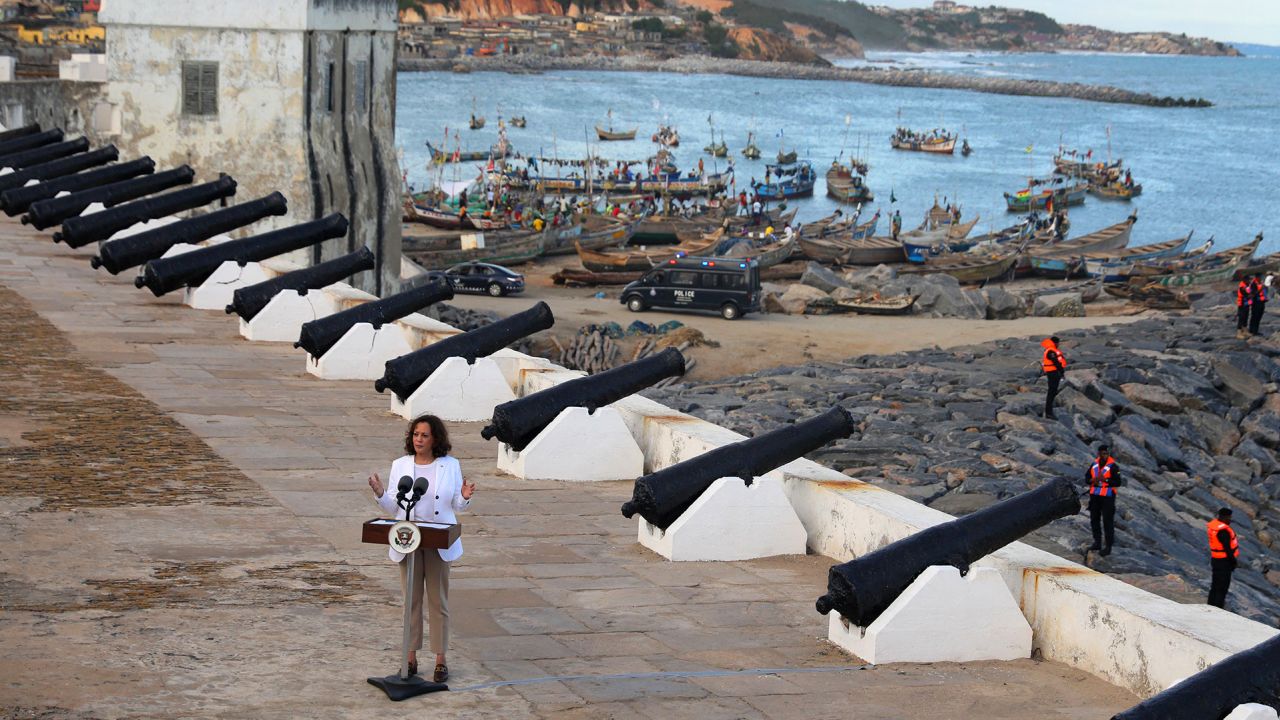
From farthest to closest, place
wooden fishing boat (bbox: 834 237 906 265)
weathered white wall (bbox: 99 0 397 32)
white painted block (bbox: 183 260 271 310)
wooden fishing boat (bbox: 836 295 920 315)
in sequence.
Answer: wooden fishing boat (bbox: 834 237 906 265) < wooden fishing boat (bbox: 836 295 920 315) < weathered white wall (bbox: 99 0 397 32) < white painted block (bbox: 183 260 271 310)

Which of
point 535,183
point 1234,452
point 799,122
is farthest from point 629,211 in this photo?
point 799,122

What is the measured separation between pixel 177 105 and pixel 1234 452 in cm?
1773

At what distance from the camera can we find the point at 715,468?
9.71 meters

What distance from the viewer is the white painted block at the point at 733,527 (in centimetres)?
962

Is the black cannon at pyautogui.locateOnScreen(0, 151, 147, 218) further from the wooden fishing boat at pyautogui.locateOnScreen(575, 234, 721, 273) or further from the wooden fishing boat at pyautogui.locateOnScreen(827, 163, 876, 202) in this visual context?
the wooden fishing boat at pyautogui.locateOnScreen(827, 163, 876, 202)

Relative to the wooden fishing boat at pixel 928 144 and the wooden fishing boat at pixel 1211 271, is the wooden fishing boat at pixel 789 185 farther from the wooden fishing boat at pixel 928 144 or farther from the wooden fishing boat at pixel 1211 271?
the wooden fishing boat at pixel 1211 271

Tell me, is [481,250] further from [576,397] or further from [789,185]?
[576,397]

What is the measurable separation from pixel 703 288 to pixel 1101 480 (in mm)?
26049

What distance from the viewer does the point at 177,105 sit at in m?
29.4

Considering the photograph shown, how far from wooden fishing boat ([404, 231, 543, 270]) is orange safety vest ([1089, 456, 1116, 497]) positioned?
3757cm

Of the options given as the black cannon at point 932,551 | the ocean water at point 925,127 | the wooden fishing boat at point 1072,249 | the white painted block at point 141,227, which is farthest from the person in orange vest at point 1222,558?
the ocean water at point 925,127

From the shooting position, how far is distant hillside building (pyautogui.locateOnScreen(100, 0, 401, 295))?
29.0 metres

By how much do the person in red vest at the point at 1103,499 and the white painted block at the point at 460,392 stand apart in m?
7.08

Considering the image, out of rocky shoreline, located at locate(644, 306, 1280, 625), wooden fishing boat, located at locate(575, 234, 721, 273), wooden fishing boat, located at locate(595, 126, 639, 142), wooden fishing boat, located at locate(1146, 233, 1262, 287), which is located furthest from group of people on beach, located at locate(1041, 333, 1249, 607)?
wooden fishing boat, located at locate(595, 126, 639, 142)
